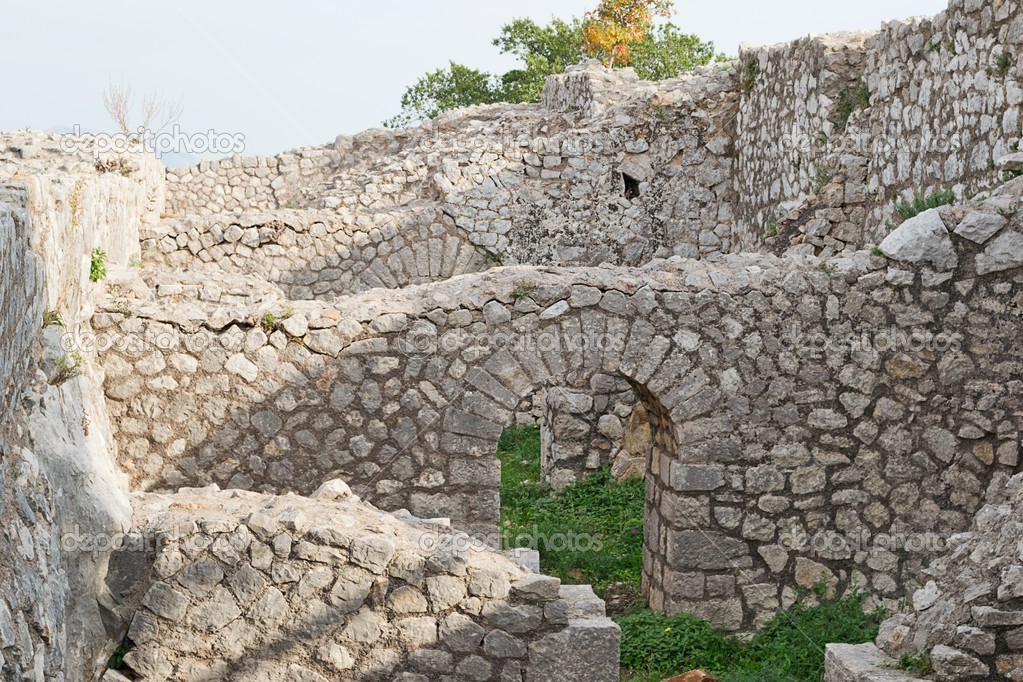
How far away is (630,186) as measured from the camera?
1402cm

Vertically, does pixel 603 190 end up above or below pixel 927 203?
above

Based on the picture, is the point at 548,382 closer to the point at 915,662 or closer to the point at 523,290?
the point at 523,290

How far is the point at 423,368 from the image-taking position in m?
7.83

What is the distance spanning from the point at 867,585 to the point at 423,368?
3.33 meters

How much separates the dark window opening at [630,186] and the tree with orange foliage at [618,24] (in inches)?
512

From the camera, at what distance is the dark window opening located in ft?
45.7

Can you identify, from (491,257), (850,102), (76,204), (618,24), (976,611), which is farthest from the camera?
(618,24)

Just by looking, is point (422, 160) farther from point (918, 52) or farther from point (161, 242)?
point (918, 52)

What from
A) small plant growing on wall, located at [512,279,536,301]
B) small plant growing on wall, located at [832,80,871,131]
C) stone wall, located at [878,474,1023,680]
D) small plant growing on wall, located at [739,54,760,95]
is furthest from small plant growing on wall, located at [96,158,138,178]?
stone wall, located at [878,474,1023,680]

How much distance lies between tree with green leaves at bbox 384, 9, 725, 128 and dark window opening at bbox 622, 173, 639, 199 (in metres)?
15.4

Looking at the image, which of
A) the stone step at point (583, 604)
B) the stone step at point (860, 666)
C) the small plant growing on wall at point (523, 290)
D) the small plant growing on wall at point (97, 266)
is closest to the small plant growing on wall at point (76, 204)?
the small plant growing on wall at point (97, 266)

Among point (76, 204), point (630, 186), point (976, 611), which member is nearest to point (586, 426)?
point (630, 186)

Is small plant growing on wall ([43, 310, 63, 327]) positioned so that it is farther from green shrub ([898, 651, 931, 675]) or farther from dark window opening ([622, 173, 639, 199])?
dark window opening ([622, 173, 639, 199])

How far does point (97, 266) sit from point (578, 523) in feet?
15.2
